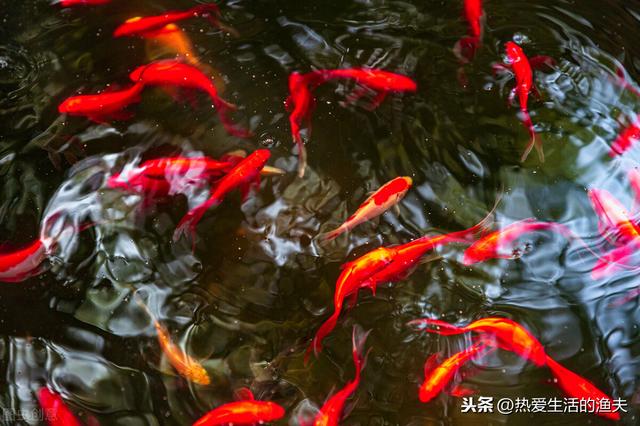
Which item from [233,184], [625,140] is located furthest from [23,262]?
[625,140]

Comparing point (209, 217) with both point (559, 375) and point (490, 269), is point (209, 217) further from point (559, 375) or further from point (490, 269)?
point (559, 375)

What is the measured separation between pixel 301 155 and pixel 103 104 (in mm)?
837

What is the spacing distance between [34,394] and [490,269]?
169 cm

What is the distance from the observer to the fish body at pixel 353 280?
7.28 ft

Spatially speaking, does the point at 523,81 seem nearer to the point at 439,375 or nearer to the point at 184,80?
the point at 439,375

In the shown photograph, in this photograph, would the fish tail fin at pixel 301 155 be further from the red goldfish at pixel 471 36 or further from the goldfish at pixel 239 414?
the goldfish at pixel 239 414

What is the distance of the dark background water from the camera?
2240 millimetres


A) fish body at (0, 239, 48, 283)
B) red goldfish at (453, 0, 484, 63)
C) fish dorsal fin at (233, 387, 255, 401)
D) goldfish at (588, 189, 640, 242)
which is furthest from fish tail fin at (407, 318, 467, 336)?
fish body at (0, 239, 48, 283)

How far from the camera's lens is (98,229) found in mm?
2512

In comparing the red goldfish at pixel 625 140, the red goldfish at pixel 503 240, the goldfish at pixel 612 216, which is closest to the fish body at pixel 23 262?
the red goldfish at pixel 503 240

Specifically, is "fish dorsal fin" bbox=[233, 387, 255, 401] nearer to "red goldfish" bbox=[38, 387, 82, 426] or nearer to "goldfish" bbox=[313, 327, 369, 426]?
"goldfish" bbox=[313, 327, 369, 426]

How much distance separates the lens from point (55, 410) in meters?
2.12

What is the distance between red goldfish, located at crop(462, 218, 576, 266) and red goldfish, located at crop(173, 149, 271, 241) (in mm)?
866

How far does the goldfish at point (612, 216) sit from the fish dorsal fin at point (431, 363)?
2.77ft
